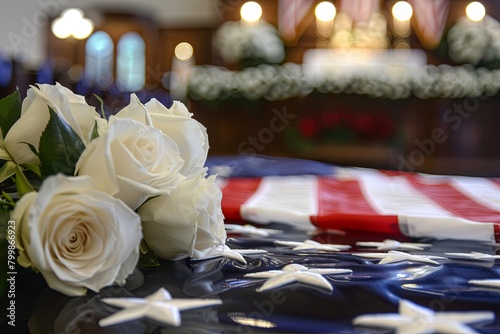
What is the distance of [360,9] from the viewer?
21.9 ft

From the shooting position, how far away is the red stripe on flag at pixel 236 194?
1212 mm

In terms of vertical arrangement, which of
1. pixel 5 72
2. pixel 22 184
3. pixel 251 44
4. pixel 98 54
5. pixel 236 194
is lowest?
pixel 236 194

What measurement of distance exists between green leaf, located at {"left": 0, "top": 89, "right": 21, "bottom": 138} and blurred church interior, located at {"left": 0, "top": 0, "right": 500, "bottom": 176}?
9.88ft

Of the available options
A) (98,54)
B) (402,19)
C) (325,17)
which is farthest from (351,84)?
(98,54)

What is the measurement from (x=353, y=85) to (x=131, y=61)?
4622 mm

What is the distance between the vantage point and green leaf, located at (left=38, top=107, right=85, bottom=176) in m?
0.61

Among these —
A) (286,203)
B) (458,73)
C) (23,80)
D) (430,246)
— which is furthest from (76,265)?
(458,73)

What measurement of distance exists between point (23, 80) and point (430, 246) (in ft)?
10.2

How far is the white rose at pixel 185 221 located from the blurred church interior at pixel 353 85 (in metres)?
3.10

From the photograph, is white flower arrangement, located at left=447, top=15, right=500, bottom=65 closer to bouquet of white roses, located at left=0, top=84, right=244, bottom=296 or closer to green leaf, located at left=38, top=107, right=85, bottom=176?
bouquet of white roses, located at left=0, top=84, right=244, bottom=296

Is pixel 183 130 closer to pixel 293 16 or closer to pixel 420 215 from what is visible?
pixel 420 215

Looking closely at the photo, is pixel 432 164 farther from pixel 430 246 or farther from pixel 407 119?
pixel 430 246

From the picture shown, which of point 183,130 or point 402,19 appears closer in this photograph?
point 183,130

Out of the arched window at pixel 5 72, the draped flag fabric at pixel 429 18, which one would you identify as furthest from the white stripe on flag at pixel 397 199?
the draped flag fabric at pixel 429 18
